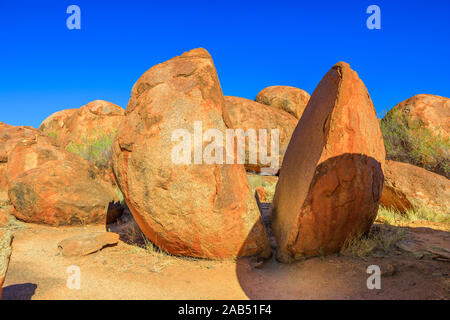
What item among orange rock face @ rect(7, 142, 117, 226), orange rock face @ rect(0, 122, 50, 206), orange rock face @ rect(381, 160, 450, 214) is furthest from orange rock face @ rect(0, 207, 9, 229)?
Result: orange rock face @ rect(381, 160, 450, 214)

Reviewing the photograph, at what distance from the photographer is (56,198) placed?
596cm

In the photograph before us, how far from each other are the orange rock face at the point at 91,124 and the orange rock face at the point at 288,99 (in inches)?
224

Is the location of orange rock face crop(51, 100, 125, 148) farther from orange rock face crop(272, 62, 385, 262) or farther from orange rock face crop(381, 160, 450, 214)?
orange rock face crop(272, 62, 385, 262)

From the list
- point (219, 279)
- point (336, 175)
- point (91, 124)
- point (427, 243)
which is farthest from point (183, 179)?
point (91, 124)

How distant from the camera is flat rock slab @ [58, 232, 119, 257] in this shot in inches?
170

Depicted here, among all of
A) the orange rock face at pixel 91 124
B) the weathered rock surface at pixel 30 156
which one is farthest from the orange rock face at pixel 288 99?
the weathered rock surface at pixel 30 156

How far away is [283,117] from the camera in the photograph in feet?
39.9

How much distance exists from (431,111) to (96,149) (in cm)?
1002

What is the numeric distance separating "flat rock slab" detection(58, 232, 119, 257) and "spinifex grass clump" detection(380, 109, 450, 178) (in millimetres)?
8080

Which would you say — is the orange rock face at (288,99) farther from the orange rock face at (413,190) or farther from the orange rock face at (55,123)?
the orange rock face at (55,123)

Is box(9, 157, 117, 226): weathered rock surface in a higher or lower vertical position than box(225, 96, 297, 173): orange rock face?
lower

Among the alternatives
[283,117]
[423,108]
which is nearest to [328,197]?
[423,108]
